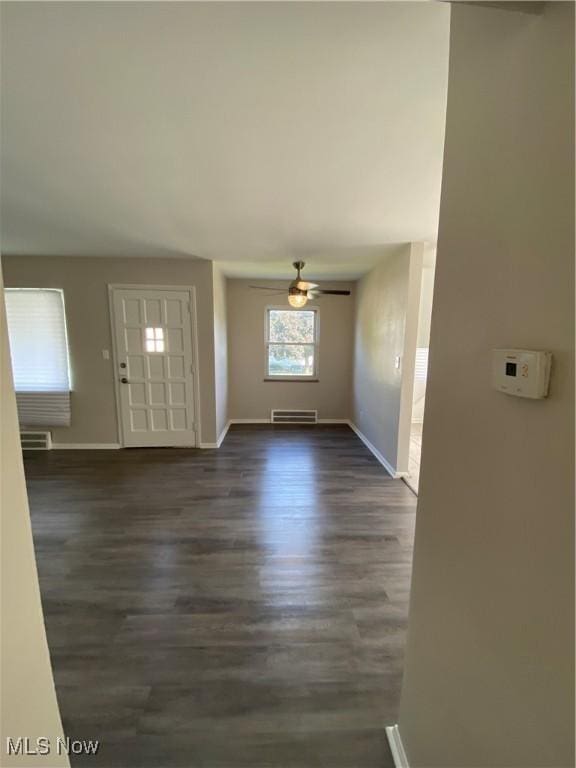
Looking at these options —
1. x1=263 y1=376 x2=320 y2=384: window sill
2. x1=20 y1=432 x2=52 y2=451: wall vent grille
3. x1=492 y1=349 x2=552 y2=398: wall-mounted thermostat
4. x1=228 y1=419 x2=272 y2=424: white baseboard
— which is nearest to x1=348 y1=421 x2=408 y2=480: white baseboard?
x1=263 y1=376 x2=320 y2=384: window sill

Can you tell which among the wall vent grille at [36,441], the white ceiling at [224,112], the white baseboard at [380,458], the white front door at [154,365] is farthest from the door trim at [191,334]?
the white baseboard at [380,458]

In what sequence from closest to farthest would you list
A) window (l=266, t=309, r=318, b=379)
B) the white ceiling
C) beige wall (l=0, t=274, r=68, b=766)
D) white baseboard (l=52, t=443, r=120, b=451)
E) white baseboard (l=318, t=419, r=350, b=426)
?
beige wall (l=0, t=274, r=68, b=766) < the white ceiling < white baseboard (l=52, t=443, r=120, b=451) < window (l=266, t=309, r=318, b=379) < white baseboard (l=318, t=419, r=350, b=426)

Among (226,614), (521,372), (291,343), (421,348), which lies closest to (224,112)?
(521,372)

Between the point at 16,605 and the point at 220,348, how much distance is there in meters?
4.01

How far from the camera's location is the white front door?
12.8 ft

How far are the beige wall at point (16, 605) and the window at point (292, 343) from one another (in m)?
4.76

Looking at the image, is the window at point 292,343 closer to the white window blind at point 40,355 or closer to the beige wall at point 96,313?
the beige wall at point 96,313

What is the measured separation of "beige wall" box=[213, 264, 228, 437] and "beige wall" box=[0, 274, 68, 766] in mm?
3469

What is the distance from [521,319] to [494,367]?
0.12 m

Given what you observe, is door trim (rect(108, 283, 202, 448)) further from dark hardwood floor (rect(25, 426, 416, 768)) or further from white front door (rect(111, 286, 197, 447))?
dark hardwood floor (rect(25, 426, 416, 768))

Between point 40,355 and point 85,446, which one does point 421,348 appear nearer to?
point 85,446

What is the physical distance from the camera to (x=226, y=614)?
1.67m

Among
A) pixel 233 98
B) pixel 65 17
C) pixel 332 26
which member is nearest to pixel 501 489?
pixel 332 26

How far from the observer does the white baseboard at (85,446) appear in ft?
13.4
